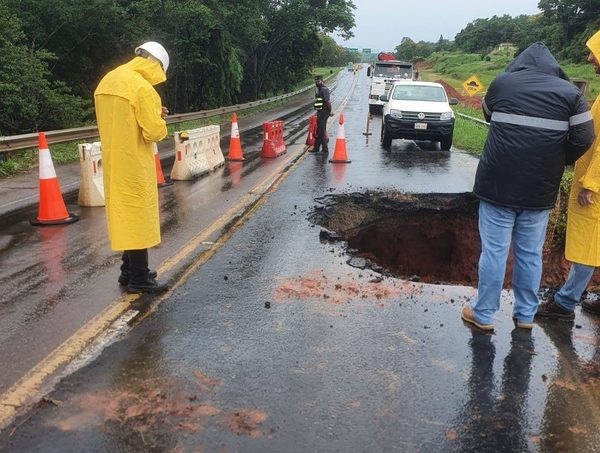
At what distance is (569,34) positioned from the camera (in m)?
60.6

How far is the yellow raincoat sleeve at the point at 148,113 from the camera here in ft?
15.3

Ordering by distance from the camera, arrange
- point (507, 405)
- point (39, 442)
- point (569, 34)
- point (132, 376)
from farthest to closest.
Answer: point (569, 34)
point (132, 376)
point (507, 405)
point (39, 442)

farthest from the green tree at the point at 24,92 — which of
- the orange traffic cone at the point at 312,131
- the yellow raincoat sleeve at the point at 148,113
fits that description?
the yellow raincoat sleeve at the point at 148,113

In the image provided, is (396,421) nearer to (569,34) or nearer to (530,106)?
(530,106)

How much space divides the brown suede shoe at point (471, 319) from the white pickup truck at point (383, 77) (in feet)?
87.2

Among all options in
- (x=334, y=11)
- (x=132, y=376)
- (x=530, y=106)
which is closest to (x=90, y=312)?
(x=132, y=376)

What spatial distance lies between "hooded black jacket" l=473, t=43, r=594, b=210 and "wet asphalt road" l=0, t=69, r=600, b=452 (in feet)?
3.71

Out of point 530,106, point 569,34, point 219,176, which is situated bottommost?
point 219,176

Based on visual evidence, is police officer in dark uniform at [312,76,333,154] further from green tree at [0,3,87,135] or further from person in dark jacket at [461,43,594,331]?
person in dark jacket at [461,43,594,331]

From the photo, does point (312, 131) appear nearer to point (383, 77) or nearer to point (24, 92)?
point (24, 92)

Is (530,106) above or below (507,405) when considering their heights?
above

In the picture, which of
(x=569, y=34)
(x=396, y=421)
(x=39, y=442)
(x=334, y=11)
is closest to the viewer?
(x=39, y=442)

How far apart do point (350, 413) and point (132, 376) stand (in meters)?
1.40

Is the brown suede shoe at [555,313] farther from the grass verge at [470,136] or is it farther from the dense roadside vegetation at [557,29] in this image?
the dense roadside vegetation at [557,29]
